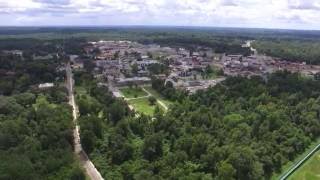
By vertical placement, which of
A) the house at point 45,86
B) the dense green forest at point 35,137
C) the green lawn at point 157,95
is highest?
the dense green forest at point 35,137

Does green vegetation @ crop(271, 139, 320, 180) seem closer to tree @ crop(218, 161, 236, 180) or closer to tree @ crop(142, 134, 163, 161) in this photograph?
tree @ crop(218, 161, 236, 180)

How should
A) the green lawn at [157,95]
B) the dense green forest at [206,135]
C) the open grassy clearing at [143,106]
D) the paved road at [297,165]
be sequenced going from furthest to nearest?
the green lawn at [157,95] < the open grassy clearing at [143,106] < the paved road at [297,165] < the dense green forest at [206,135]

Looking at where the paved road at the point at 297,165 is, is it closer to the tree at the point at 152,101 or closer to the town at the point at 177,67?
the tree at the point at 152,101

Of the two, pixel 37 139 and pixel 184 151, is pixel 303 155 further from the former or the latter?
pixel 37 139

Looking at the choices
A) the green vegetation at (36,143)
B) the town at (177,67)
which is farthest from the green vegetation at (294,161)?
the town at (177,67)

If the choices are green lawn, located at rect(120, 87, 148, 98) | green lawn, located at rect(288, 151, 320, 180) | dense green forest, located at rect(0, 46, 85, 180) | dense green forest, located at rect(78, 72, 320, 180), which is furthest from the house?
green lawn, located at rect(288, 151, 320, 180)

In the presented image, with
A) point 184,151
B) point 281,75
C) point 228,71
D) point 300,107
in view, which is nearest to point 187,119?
point 184,151

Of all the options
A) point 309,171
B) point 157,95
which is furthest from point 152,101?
point 309,171
